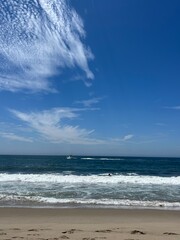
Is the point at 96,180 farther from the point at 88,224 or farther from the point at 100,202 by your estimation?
the point at 88,224

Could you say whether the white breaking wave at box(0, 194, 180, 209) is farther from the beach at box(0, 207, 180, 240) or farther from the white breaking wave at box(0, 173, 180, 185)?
the white breaking wave at box(0, 173, 180, 185)

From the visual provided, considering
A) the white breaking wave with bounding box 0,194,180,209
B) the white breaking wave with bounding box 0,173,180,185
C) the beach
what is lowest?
the beach

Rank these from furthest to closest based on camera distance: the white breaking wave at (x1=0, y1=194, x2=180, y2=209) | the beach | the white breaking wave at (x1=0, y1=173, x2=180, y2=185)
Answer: the white breaking wave at (x1=0, y1=173, x2=180, y2=185) → the white breaking wave at (x1=0, y1=194, x2=180, y2=209) → the beach

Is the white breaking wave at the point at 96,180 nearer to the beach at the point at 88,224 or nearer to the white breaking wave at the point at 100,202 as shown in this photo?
the white breaking wave at the point at 100,202

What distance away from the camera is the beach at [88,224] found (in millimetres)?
7195

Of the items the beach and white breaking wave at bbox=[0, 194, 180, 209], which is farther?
white breaking wave at bbox=[0, 194, 180, 209]

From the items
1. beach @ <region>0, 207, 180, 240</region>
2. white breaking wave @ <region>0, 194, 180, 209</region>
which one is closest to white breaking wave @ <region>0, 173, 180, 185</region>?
white breaking wave @ <region>0, 194, 180, 209</region>

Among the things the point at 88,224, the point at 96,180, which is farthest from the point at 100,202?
the point at 96,180

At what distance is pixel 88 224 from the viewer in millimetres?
8633

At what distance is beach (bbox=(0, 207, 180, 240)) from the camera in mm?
7195

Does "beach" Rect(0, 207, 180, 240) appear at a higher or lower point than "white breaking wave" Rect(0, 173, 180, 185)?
lower

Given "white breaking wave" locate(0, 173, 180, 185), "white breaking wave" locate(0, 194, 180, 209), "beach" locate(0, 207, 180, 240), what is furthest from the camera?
"white breaking wave" locate(0, 173, 180, 185)

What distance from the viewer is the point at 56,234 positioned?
7.26 meters

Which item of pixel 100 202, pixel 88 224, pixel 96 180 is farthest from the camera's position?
pixel 96 180
